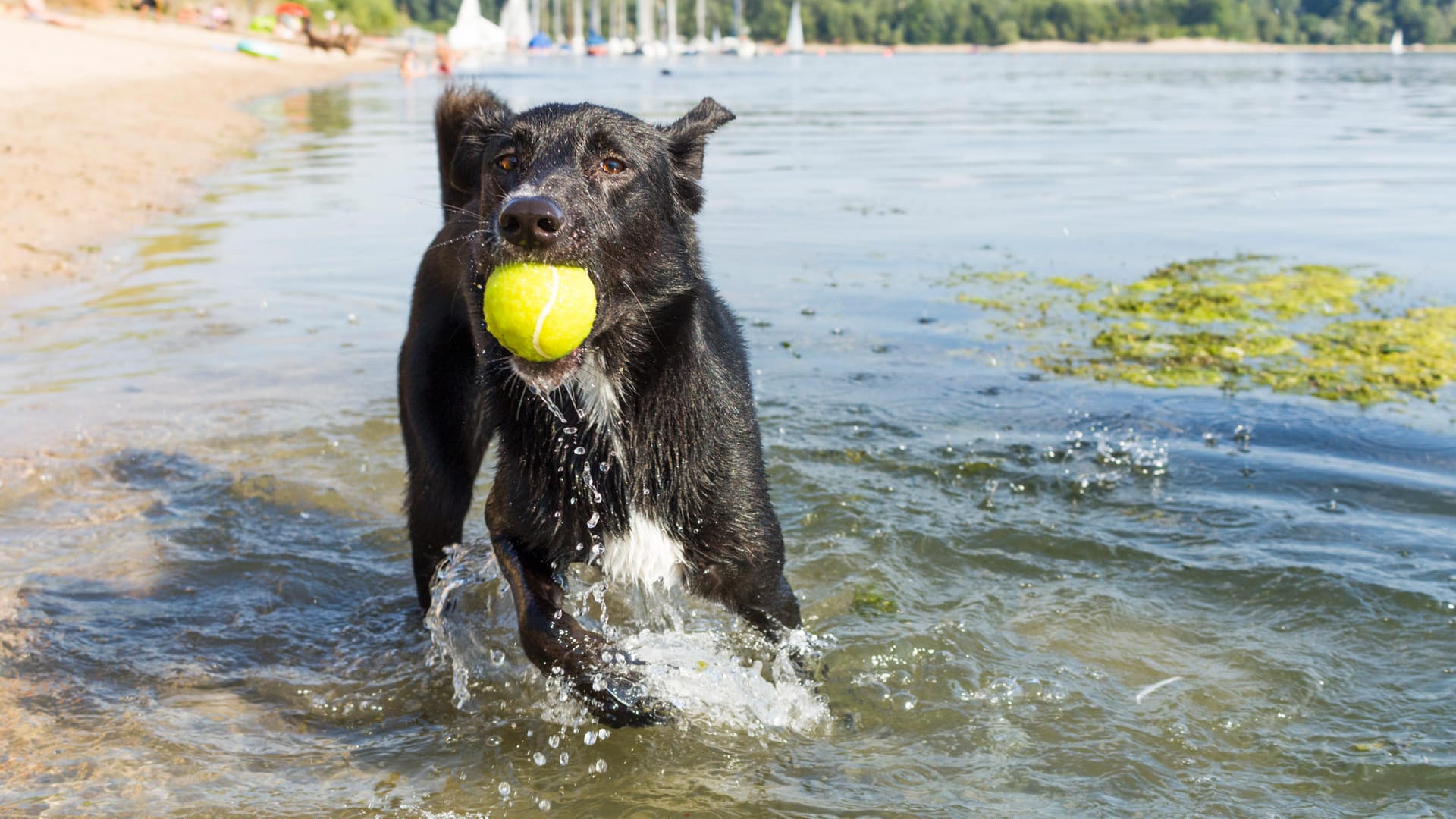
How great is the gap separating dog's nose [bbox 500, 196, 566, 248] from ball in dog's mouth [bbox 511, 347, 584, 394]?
11.7 inches

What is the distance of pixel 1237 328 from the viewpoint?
25.5 ft

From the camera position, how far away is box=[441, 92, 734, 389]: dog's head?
9.94 ft

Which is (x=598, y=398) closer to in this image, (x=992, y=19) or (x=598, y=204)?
(x=598, y=204)

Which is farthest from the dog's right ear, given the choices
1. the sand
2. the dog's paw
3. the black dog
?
the sand

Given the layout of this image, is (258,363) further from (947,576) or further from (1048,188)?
(1048,188)

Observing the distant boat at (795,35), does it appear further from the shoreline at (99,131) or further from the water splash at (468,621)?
the water splash at (468,621)

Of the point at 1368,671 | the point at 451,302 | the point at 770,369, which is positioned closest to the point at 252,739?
the point at 451,302

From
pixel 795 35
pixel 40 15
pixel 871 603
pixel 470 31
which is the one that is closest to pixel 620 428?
pixel 871 603

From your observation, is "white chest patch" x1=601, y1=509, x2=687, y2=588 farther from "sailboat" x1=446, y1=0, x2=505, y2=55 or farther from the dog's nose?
"sailboat" x1=446, y1=0, x2=505, y2=55

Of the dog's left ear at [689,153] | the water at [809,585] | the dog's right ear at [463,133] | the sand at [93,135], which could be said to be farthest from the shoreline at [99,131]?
the dog's left ear at [689,153]

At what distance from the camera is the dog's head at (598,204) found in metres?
3.03

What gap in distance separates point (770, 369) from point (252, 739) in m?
4.33

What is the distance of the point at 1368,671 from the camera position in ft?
12.7

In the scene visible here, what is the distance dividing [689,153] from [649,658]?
5.26ft
